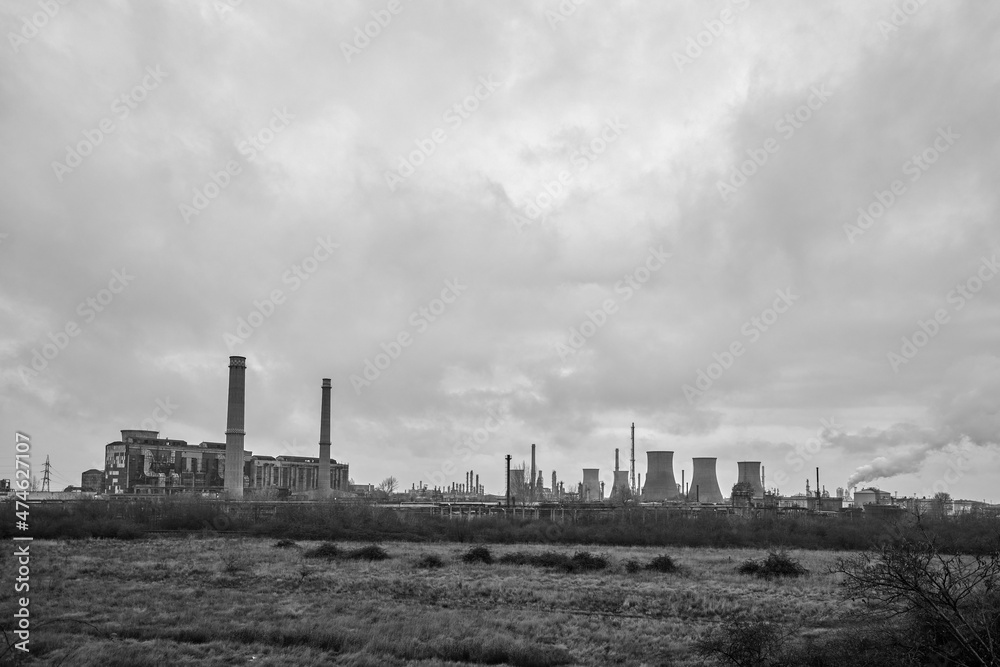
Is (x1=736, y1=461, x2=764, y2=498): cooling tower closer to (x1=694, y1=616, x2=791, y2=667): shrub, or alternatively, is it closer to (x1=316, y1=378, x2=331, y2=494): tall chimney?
(x1=316, y1=378, x2=331, y2=494): tall chimney

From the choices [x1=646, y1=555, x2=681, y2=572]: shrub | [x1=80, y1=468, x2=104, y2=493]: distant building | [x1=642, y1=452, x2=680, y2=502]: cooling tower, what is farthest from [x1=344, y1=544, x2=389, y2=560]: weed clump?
[x1=80, y1=468, x2=104, y2=493]: distant building

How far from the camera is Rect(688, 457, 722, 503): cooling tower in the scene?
72.6m

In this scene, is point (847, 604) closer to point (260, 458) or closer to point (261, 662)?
point (261, 662)

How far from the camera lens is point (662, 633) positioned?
14.6 m

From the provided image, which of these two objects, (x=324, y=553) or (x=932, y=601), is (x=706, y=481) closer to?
(x=324, y=553)

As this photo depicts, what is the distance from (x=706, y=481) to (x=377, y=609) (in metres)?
63.4

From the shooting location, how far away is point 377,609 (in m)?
16.2

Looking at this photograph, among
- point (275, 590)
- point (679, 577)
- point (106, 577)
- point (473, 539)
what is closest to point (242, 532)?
point (473, 539)

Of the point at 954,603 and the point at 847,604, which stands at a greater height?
the point at 954,603

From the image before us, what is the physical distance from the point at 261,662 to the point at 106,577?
11.9 meters

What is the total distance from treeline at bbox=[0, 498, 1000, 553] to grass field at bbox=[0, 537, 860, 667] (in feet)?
39.3

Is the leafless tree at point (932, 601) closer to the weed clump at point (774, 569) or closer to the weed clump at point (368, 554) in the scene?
the weed clump at point (774, 569)

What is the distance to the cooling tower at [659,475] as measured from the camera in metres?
73.6

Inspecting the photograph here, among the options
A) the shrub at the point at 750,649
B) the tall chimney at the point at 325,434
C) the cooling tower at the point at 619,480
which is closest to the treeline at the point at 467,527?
the tall chimney at the point at 325,434
